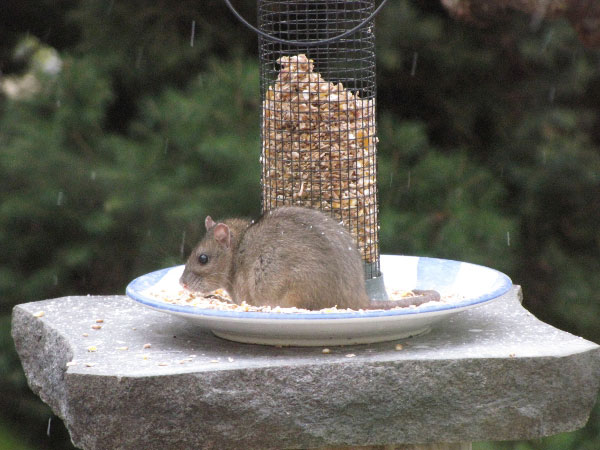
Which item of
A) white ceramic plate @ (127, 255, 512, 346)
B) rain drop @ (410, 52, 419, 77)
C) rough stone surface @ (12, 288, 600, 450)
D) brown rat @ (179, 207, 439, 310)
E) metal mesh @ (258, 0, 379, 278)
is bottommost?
rough stone surface @ (12, 288, 600, 450)

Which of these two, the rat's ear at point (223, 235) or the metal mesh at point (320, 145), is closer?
the rat's ear at point (223, 235)

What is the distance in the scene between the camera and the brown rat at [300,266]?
4.25 m

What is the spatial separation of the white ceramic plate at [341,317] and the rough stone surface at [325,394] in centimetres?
7

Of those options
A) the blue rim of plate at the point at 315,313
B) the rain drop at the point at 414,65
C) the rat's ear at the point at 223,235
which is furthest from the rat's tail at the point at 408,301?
the rain drop at the point at 414,65

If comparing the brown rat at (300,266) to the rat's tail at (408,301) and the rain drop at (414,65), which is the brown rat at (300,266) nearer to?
the rat's tail at (408,301)

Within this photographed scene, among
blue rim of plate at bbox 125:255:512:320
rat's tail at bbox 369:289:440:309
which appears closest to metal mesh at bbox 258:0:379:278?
rat's tail at bbox 369:289:440:309

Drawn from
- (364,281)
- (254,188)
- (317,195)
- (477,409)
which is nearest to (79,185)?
(254,188)

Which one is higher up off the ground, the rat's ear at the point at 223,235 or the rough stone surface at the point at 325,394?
the rat's ear at the point at 223,235

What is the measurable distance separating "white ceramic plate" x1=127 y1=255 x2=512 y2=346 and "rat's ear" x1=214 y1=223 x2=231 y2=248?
30 cm

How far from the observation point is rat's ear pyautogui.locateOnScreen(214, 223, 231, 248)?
465 cm

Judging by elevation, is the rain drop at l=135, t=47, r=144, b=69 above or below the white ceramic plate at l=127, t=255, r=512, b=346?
above

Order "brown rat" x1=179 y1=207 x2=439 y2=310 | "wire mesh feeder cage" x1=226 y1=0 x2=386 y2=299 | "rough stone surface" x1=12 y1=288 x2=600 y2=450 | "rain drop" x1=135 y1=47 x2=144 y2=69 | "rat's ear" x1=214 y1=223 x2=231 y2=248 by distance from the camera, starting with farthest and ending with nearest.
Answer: "rain drop" x1=135 y1=47 x2=144 y2=69
"wire mesh feeder cage" x1=226 y1=0 x2=386 y2=299
"rat's ear" x1=214 y1=223 x2=231 y2=248
"brown rat" x1=179 y1=207 x2=439 y2=310
"rough stone surface" x1=12 y1=288 x2=600 y2=450

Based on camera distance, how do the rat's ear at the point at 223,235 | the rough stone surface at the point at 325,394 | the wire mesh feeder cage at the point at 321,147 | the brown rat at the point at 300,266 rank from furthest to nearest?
the wire mesh feeder cage at the point at 321,147 < the rat's ear at the point at 223,235 < the brown rat at the point at 300,266 < the rough stone surface at the point at 325,394

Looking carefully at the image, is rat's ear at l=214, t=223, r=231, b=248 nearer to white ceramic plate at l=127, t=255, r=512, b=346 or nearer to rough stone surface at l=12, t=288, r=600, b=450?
white ceramic plate at l=127, t=255, r=512, b=346
